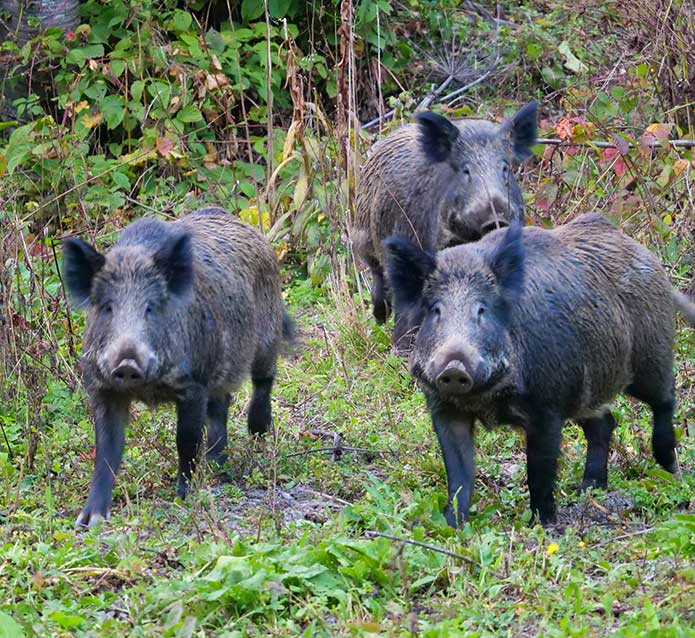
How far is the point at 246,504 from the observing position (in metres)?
6.20

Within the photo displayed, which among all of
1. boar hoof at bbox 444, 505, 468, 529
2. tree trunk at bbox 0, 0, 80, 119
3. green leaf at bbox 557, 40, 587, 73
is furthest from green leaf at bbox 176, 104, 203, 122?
boar hoof at bbox 444, 505, 468, 529

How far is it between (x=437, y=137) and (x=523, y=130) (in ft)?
1.86

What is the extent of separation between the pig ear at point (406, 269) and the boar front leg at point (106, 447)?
4.53ft

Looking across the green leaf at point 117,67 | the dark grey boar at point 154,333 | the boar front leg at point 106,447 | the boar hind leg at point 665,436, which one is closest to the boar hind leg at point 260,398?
the dark grey boar at point 154,333

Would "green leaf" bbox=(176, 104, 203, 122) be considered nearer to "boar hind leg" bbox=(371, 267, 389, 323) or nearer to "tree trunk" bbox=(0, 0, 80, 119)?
"tree trunk" bbox=(0, 0, 80, 119)

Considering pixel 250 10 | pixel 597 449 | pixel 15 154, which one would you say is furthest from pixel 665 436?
pixel 250 10

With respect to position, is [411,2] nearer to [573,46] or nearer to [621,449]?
[573,46]

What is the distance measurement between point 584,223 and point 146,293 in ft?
7.33

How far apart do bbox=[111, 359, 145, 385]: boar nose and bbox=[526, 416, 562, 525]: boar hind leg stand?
1.70m

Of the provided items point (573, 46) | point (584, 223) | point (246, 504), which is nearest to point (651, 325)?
point (584, 223)

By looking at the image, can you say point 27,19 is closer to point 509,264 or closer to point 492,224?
point 492,224

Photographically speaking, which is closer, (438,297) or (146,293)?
(438,297)

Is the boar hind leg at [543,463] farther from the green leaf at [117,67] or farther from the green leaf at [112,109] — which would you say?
the green leaf at [117,67]

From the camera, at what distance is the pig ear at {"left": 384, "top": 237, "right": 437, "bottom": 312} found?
5727mm
